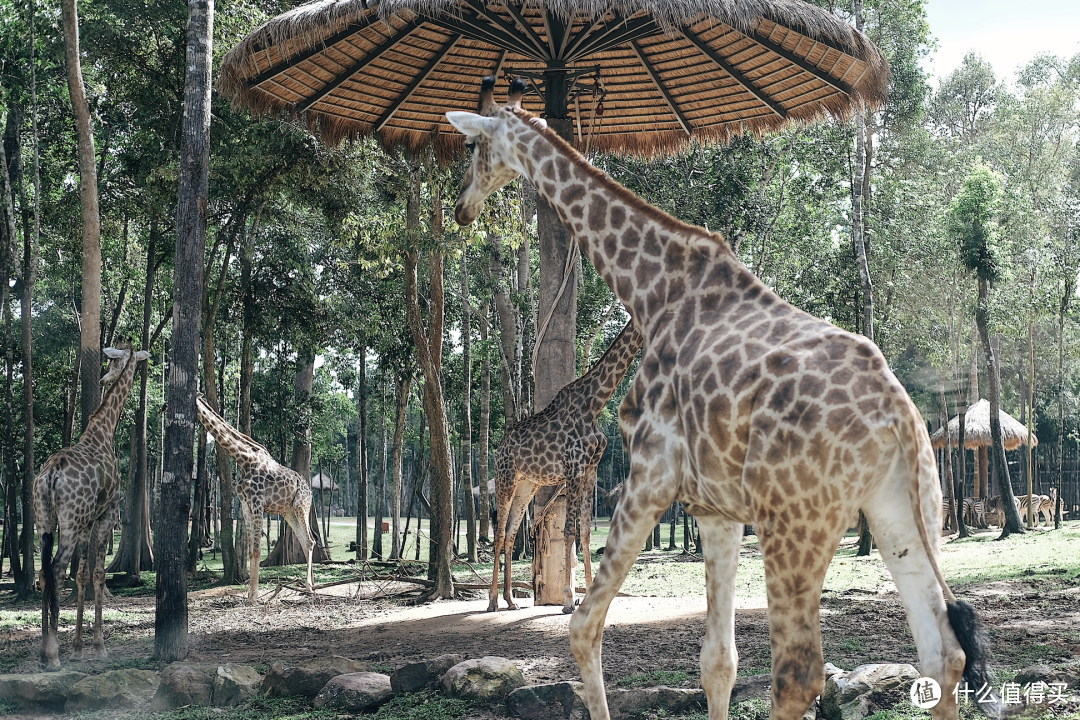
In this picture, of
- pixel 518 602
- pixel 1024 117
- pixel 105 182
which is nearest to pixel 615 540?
pixel 518 602

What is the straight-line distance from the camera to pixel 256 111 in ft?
33.2

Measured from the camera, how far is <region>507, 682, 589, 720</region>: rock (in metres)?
5.55

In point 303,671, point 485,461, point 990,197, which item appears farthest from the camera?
point 990,197

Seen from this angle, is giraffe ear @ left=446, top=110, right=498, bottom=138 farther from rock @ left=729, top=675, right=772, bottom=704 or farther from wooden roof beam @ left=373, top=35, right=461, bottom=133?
wooden roof beam @ left=373, top=35, right=461, bottom=133

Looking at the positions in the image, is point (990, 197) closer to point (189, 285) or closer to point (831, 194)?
point (831, 194)

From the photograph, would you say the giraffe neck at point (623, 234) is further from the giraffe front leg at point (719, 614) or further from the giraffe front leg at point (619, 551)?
the giraffe front leg at point (719, 614)

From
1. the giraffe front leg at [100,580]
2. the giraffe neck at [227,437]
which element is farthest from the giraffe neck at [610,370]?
the giraffe neck at [227,437]

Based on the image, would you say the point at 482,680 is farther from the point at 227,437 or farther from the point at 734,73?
the point at 227,437

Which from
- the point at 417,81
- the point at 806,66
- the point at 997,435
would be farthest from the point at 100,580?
the point at 997,435

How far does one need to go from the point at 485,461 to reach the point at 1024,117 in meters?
27.4

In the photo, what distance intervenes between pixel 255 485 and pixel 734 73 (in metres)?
8.45

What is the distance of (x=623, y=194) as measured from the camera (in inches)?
206

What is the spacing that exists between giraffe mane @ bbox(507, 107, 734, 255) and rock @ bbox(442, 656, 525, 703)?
328cm

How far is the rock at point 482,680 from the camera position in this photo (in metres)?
6.06
